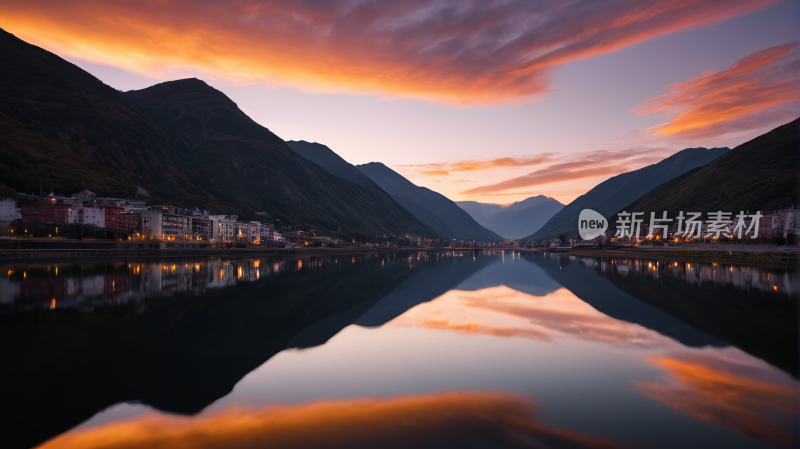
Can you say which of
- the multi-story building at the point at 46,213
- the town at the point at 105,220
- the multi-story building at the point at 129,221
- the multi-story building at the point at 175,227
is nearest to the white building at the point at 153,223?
the town at the point at 105,220

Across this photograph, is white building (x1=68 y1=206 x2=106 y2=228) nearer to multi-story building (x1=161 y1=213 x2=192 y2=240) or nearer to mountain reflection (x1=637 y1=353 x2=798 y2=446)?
multi-story building (x1=161 y1=213 x2=192 y2=240)

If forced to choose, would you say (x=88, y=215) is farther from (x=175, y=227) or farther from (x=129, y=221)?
(x=175, y=227)

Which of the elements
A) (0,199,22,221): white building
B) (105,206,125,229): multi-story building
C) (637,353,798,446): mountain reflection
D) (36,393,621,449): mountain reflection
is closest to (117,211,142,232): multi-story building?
(105,206,125,229): multi-story building

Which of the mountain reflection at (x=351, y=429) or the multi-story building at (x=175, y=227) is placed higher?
the multi-story building at (x=175, y=227)

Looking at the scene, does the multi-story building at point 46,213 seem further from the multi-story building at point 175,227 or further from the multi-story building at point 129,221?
the multi-story building at point 175,227

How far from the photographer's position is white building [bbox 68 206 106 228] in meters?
136

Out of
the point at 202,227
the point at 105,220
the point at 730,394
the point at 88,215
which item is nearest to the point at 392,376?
the point at 730,394

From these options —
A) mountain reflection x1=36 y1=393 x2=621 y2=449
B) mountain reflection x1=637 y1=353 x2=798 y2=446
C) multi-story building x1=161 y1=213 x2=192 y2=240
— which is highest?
multi-story building x1=161 y1=213 x2=192 y2=240

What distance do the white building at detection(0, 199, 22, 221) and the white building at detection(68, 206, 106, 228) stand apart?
12773 millimetres

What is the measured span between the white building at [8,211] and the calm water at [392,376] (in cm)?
12768

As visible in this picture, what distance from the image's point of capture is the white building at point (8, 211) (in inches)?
4806

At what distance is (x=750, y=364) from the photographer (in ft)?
50.7

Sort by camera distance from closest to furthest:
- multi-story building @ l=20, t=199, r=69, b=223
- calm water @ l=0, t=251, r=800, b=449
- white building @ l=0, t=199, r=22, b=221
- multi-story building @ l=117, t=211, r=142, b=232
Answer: calm water @ l=0, t=251, r=800, b=449 → white building @ l=0, t=199, r=22, b=221 → multi-story building @ l=20, t=199, r=69, b=223 → multi-story building @ l=117, t=211, r=142, b=232

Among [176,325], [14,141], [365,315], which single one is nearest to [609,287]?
[365,315]
